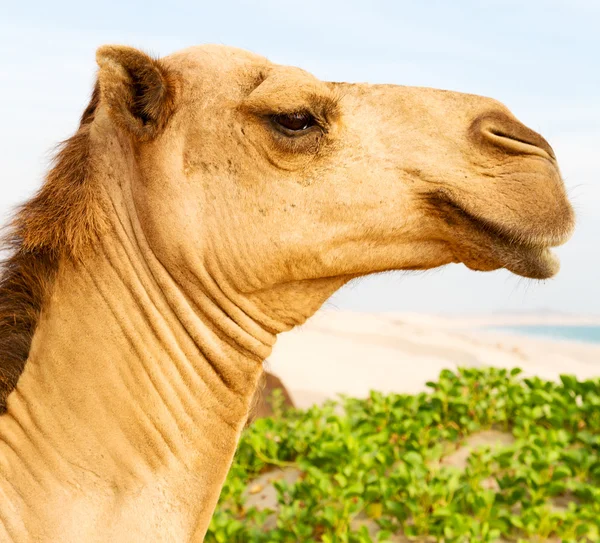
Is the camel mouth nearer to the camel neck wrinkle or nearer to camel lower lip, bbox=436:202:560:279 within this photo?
camel lower lip, bbox=436:202:560:279

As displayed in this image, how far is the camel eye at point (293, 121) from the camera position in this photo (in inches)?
→ 127

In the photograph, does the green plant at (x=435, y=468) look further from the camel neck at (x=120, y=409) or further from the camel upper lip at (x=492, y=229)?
the camel upper lip at (x=492, y=229)

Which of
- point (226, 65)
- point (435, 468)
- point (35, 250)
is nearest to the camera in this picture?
point (35, 250)

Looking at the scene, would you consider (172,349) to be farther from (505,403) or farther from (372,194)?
(505,403)

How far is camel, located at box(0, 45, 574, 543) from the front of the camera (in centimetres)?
299

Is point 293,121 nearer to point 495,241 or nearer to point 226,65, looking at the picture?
point 226,65

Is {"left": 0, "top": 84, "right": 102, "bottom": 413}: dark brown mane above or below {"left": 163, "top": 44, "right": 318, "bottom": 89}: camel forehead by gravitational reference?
below

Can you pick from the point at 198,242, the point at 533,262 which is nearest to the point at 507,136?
the point at 533,262

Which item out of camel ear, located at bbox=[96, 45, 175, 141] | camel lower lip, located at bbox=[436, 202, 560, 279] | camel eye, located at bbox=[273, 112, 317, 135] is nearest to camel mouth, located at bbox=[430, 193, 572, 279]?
camel lower lip, located at bbox=[436, 202, 560, 279]

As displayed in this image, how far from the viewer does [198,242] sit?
3.16 metres

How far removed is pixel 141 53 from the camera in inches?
121

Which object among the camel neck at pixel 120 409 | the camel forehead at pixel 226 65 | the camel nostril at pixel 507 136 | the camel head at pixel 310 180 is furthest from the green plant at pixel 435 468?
the camel forehead at pixel 226 65

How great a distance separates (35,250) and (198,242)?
1.91ft

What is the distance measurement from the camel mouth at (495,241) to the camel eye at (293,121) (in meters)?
0.57
